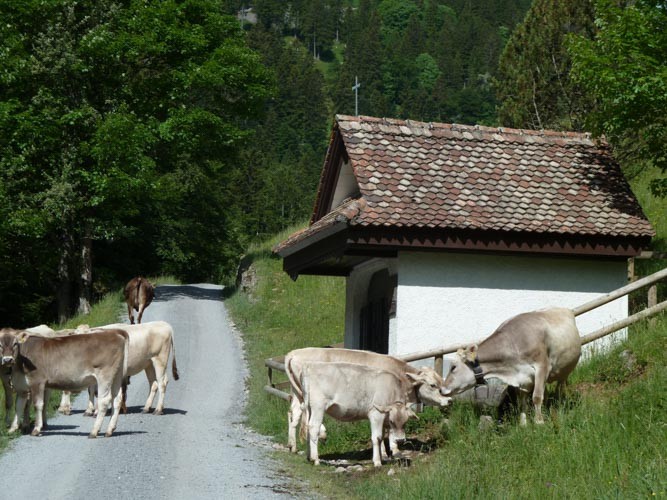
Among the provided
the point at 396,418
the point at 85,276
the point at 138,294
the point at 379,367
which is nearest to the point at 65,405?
the point at 379,367

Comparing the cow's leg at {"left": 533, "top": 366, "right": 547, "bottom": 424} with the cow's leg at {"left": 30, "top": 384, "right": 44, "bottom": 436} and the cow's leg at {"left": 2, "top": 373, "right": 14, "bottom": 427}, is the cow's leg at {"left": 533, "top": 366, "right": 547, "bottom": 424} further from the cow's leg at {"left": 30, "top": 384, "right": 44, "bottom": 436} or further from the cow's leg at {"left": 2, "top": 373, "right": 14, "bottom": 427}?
the cow's leg at {"left": 2, "top": 373, "right": 14, "bottom": 427}

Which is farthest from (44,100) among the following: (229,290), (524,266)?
(524,266)

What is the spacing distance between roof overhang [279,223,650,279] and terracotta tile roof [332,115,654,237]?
0.24 m

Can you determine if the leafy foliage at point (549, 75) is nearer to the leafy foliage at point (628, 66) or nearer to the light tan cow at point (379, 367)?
the leafy foliage at point (628, 66)

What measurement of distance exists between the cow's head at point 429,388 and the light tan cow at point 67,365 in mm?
5007

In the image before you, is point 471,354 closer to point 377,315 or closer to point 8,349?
point 8,349

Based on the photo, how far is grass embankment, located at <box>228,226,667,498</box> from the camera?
10.2 metres

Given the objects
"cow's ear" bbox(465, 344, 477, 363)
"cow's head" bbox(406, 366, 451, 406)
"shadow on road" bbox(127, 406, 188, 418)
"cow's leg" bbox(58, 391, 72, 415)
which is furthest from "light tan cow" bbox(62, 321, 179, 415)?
"cow's ear" bbox(465, 344, 477, 363)

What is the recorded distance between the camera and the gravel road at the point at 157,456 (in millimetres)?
11398

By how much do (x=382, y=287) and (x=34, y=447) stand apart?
1019 cm

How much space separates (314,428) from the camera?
1355 cm

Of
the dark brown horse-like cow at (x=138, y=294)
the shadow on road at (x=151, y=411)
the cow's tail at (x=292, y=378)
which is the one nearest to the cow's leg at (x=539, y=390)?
the cow's tail at (x=292, y=378)

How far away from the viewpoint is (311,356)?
47.7 feet

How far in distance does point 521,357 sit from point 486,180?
24.7ft
